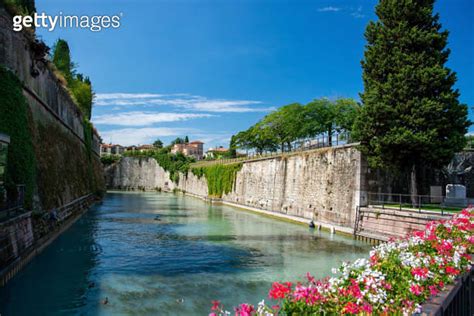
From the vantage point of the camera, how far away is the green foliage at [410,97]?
16750 mm

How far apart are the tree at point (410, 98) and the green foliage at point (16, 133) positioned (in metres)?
14.5

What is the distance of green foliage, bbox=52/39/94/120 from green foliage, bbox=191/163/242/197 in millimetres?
18349

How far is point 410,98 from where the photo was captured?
17.3 meters

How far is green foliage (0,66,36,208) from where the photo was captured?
12.3 meters

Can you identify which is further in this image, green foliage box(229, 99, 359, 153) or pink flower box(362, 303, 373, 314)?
green foliage box(229, 99, 359, 153)

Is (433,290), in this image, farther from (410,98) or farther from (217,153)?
(217,153)

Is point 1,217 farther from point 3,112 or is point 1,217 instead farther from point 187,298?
point 187,298

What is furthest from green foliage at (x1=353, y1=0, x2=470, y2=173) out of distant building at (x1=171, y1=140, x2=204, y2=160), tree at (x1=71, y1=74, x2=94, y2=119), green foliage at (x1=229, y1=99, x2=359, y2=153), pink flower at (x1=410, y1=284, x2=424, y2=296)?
distant building at (x1=171, y1=140, x2=204, y2=160)

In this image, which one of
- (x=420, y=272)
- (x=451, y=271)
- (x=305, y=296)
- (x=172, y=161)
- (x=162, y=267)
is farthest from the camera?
(x=172, y=161)

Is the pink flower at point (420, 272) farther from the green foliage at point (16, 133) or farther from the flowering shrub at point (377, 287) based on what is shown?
the green foliage at point (16, 133)

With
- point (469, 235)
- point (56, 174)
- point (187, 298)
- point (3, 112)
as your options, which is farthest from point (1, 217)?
point (469, 235)

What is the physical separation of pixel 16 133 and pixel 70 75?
46.2 metres

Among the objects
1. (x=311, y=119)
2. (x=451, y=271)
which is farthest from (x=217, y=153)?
(x=451, y=271)

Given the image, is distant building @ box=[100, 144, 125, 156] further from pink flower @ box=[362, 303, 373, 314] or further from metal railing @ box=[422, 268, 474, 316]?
pink flower @ box=[362, 303, 373, 314]
